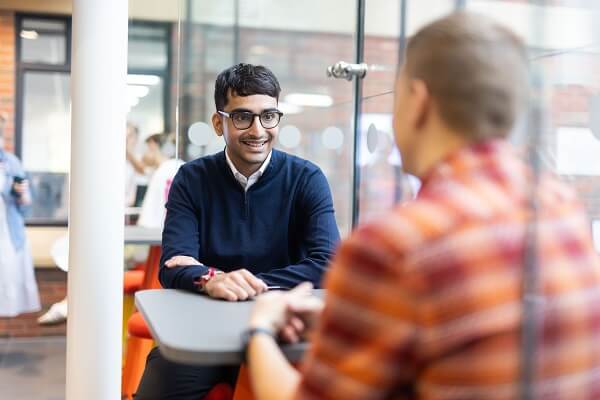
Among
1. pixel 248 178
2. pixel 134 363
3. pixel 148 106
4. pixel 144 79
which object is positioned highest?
pixel 144 79

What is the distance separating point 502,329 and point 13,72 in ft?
18.6

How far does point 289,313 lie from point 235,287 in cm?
42

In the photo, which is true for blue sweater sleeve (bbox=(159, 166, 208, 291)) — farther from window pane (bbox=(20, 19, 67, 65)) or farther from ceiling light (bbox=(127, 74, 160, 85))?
window pane (bbox=(20, 19, 67, 65))

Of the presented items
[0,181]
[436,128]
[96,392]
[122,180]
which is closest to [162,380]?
[96,392]

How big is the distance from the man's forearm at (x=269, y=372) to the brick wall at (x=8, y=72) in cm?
521

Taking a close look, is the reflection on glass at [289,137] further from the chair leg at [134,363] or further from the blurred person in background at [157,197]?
the chair leg at [134,363]

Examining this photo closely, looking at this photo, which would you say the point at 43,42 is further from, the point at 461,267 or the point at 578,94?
the point at 461,267

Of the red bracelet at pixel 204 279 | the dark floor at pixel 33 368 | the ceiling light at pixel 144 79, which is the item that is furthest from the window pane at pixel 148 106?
the red bracelet at pixel 204 279

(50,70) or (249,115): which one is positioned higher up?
(50,70)

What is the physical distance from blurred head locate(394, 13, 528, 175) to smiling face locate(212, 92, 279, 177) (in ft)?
3.69

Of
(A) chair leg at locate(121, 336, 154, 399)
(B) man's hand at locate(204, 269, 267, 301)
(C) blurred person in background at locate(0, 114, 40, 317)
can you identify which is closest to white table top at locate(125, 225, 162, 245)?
(A) chair leg at locate(121, 336, 154, 399)

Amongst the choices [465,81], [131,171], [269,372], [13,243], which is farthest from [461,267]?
[131,171]

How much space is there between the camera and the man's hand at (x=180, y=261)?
185 cm

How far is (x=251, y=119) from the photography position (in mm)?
2055
